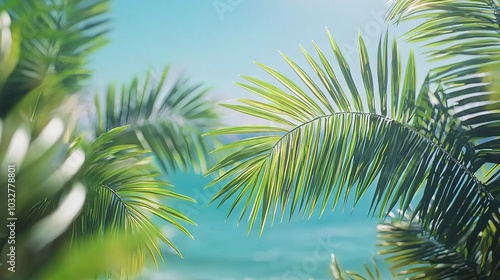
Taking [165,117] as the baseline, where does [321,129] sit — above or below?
below

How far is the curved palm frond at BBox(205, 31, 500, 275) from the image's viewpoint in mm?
1546

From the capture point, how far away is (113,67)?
1.89 m

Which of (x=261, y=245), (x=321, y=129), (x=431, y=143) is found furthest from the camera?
(x=261, y=245)

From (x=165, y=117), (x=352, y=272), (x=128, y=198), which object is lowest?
(x=352, y=272)

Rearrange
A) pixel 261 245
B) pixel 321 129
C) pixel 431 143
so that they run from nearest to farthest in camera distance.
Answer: pixel 431 143 < pixel 321 129 < pixel 261 245

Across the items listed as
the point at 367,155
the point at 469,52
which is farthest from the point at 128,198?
the point at 469,52

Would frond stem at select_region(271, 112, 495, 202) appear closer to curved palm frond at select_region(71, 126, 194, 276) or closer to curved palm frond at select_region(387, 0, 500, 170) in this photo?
curved palm frond at select_region(387, 0, 500, 170)

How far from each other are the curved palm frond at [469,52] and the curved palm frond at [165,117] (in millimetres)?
668

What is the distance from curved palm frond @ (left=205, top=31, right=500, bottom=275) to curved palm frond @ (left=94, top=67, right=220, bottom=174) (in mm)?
136

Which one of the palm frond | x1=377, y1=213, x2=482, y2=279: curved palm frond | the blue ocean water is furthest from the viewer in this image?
the blue ocean water

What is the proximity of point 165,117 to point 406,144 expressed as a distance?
75 cm

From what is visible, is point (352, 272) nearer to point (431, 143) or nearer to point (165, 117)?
point (431, 143)

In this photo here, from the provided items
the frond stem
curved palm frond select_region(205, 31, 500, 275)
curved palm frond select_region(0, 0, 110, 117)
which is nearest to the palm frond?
curved palm frond select_region(205, 31, 500, 275)

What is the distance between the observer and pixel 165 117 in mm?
1888
